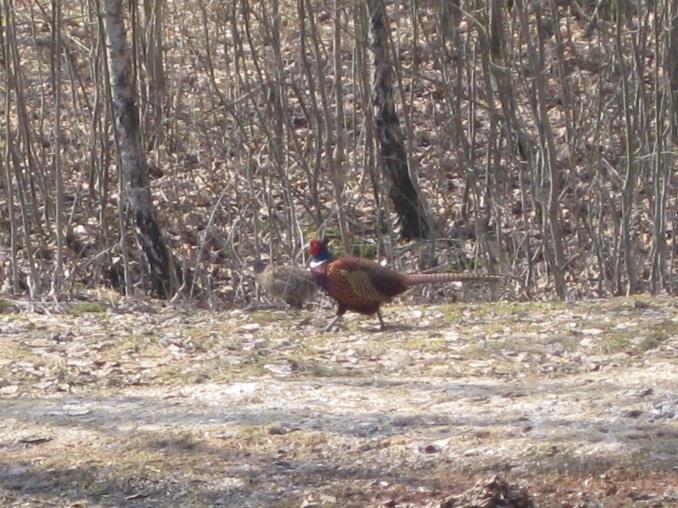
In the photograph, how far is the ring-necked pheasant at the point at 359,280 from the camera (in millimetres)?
7918

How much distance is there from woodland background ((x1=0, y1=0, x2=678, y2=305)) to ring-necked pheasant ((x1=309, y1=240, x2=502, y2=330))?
1.64 m

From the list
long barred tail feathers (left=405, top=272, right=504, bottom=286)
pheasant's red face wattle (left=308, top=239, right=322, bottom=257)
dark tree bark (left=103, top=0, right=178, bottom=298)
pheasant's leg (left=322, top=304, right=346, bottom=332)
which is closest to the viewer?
pheasant's leg (left=322, top=304, right=346, bottom=332)

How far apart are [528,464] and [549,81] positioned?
41.4 ft

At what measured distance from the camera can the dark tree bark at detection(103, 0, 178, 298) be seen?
Result: 406 inches

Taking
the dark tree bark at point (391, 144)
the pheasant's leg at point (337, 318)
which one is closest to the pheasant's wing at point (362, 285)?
the pheasant's leg at point (337, 318)

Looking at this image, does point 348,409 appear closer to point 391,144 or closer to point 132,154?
point 132,154

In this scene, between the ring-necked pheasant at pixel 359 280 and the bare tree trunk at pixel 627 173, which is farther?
the bare tree trunk at pixel 627 173

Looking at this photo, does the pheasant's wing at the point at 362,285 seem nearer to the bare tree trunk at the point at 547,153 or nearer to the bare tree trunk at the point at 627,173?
the bare tree trunk at the point at 547,153

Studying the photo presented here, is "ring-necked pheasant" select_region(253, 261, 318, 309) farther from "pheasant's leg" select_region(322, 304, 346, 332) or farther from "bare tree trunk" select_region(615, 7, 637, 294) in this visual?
"bare tree trunk" select_region(615, 7, 637, 294)

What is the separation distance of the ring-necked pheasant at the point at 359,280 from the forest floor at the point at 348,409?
0.20 m

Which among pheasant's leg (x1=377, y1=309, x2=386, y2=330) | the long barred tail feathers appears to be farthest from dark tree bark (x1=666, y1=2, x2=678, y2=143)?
pheasant's leg (x1=377, y1=309, x2=386, y2=330)

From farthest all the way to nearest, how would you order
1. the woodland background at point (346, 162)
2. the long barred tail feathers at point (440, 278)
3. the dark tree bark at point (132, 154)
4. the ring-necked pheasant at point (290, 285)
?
1. the dark tree bark at point (132, 154)
2. the woodland background at point (346, 162)
3. the ring-necked pheasant at point (290, 285)
4. the long barred tail feathers at point (440, 278)

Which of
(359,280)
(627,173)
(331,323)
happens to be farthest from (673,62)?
(331,323)

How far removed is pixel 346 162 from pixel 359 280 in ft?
17.7
